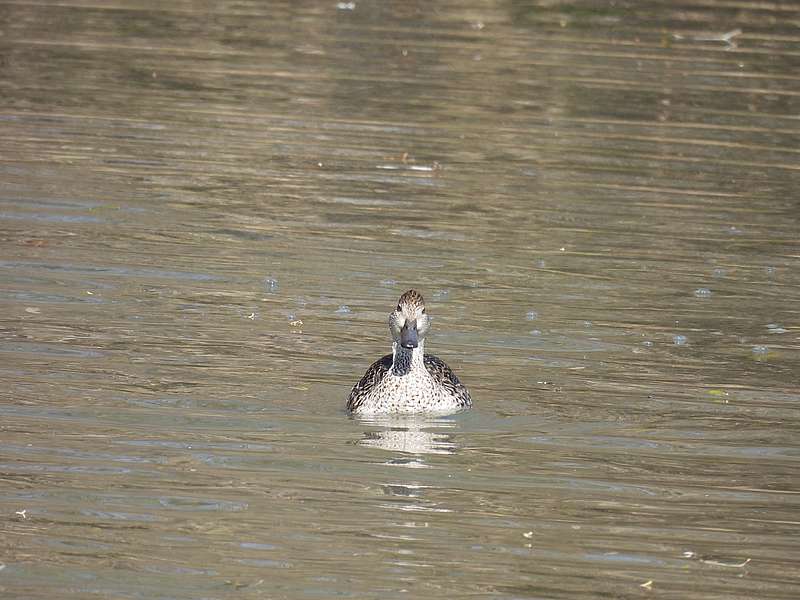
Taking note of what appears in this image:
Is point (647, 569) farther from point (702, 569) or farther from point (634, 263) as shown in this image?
point (634, 263)

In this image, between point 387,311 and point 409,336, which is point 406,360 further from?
point 387,311

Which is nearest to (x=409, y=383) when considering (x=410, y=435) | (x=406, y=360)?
(x=406, y=360)

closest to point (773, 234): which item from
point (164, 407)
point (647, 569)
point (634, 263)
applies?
point (634, 263)

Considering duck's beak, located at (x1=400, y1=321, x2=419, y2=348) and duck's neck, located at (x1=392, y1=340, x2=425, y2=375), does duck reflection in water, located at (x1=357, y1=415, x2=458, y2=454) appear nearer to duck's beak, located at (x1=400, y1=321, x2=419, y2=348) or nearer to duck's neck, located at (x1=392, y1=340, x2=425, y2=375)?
duck's neck, located at (x1=392, y1=340, x2=425, y2=375)

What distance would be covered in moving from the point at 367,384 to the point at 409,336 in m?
0.45

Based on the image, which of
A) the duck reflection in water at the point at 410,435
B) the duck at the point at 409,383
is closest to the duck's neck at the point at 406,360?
the duck at the point at 409,383

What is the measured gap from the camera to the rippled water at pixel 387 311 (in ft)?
30.9

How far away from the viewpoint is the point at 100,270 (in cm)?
1553

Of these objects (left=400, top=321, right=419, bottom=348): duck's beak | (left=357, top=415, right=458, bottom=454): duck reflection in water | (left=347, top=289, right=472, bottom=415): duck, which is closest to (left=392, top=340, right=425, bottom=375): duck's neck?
(left=347, top=289, right=472, bottom=415): duck

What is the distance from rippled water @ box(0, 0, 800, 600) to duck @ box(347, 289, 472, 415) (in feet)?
0.53

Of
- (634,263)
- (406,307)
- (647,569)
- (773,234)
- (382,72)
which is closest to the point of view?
(647,569)

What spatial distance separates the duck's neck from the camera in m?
12.3

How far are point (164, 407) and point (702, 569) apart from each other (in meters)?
4.17

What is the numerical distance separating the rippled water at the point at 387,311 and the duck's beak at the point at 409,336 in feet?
1.91
